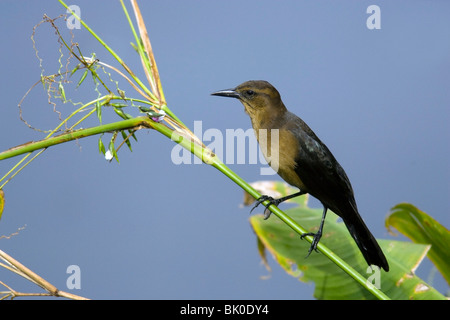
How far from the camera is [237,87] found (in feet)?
6.62

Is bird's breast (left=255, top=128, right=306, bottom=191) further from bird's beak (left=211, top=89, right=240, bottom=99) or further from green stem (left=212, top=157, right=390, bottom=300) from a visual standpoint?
green stem (left=212, top=157, right=390, bottom=300)

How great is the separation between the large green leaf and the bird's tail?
0.31m

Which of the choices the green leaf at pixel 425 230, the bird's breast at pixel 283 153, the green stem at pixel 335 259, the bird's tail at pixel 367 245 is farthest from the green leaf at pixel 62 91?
the green leaf at pixel 425 230

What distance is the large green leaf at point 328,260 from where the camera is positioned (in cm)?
211

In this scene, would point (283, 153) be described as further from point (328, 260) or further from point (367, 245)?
point (328, 260)

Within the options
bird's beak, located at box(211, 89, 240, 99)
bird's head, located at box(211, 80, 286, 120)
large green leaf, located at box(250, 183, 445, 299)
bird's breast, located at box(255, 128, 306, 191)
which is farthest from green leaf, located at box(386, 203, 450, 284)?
bird's beak, located at box(211, 89, 240, 99)

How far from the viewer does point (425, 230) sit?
Answer: 2.24 m

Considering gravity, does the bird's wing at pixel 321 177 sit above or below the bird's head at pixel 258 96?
below

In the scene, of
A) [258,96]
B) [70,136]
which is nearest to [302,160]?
[258,96]

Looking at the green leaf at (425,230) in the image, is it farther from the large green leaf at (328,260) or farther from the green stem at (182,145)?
the green stem at (182,145)

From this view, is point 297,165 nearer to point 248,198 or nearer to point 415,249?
point 248,198

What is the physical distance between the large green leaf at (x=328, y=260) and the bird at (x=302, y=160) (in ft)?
0.79

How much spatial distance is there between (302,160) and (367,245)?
40 centimetres
